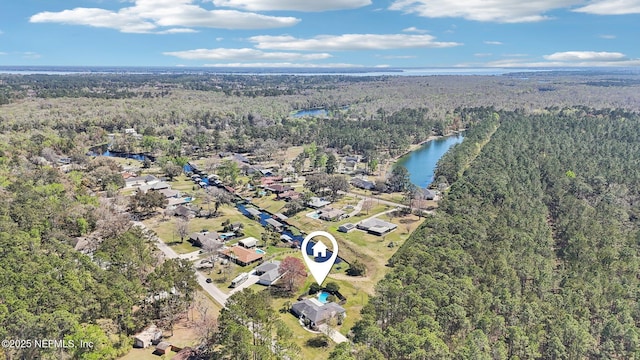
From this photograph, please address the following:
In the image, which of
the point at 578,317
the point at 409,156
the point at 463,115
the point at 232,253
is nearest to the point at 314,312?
the point at 232,253

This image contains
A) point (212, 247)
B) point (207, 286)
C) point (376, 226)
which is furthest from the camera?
point (376, 226)

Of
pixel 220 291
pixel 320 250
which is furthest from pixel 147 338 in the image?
pixel 320 250

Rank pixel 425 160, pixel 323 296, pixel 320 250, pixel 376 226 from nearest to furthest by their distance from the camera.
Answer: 1. pixel 323 296
2. pixel 320 250
3. pixel 376 226
4. pixel 425 160

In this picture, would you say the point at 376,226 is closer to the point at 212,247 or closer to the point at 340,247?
the point at 340,247

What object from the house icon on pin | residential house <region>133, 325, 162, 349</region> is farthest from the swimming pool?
residential house <region>133, 325, 162, 349</region>

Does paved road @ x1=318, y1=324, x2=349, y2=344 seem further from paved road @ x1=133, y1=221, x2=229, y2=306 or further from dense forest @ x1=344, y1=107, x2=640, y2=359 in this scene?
paved road @ x1=133, y1=221, x2=229, y2=306

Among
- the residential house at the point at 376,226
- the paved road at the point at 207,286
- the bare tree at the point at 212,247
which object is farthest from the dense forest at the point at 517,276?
the bare tree at the point at 212,247

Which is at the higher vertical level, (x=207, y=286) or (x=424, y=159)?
(x=424, y=159)
